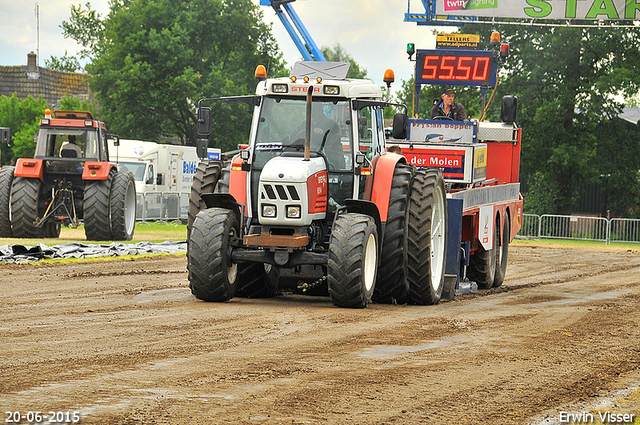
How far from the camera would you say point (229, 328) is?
8.70 meters

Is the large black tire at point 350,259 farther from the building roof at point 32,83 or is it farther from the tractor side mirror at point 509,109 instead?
the building roof at point 32,83

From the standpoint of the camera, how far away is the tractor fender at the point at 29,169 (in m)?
21.0

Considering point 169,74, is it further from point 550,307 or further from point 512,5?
point 550,307

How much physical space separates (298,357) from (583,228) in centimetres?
2763

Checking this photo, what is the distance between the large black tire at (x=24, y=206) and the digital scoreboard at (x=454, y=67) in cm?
913

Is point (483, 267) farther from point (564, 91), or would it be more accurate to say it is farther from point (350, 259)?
point (564, 91)

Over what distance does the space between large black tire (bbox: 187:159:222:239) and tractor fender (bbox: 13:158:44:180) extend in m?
10.1

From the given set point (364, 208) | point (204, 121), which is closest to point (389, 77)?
point (364, 208)

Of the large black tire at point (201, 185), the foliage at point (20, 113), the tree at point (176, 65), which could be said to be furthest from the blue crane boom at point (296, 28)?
the large black tire at point (201, 185)

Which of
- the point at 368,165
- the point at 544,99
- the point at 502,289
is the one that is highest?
the point at 544,99

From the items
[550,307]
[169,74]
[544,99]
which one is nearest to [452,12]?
[544,99]

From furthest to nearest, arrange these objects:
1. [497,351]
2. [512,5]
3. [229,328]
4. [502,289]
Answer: [512,5] → [502,289] → [229,328] → [497,351]

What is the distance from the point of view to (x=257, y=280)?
11539 millimetres

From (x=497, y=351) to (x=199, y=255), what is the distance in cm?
385
